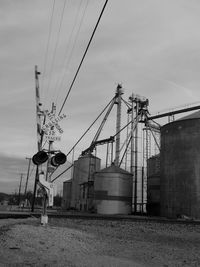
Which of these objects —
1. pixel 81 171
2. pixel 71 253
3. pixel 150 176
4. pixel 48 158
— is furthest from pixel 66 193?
pixel 71 253

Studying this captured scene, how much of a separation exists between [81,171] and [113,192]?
761 inches

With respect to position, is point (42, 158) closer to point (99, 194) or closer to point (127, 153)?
point (99, 194)

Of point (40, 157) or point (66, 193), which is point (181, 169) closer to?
point (40, 157)

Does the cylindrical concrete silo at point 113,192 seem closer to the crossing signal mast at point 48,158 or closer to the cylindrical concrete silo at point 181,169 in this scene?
the cylindrical concrete silo at point 181,169

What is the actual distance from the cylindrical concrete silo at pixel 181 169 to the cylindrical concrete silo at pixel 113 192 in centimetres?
602

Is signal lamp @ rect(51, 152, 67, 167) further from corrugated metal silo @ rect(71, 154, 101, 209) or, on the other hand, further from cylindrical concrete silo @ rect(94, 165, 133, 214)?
corrugated metal silo @ rect(71, 154, 101, 209)

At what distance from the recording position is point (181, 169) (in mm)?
35625

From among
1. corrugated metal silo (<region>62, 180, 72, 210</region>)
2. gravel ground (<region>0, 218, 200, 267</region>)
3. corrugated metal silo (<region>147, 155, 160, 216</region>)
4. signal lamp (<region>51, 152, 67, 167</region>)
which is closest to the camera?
gravel ground (<region>0, 218, 200, 267</region>)

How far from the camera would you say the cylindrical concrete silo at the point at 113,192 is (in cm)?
4150

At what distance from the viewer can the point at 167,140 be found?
126 ft

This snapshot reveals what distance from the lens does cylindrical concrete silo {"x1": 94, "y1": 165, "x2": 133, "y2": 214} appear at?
41.5 meters

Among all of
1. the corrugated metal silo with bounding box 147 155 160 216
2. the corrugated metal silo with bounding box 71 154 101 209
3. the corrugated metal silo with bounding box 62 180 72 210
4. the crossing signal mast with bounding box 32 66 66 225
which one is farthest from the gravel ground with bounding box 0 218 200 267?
the corrugated metal silo with bounding box 62 180 72 210

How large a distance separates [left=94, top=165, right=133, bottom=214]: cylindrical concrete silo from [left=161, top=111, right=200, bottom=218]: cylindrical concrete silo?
6.02 metres

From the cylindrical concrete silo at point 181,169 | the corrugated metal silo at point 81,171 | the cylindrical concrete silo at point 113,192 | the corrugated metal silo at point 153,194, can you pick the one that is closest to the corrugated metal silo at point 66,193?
the corrugated metal silo at point 81,171
